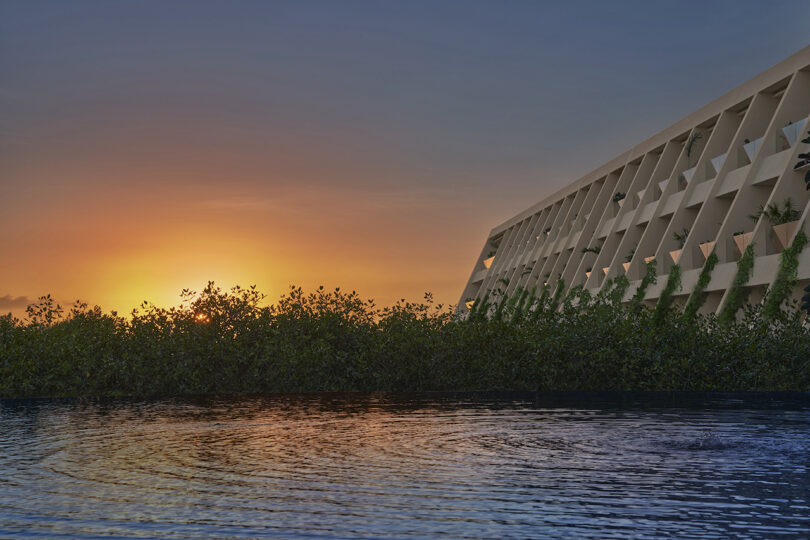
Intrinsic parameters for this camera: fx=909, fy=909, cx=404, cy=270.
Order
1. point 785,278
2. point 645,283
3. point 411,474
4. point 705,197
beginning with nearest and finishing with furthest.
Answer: point 411,474 < point 785,278 < point 705,197 < point 645,283

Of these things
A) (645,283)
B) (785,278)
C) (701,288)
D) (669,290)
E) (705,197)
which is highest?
(705,197)

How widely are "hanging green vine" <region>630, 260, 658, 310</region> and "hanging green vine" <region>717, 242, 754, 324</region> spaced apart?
22.7ft

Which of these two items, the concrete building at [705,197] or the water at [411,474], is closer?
the water at [411,474]

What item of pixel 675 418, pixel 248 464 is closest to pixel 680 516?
pixel 248 464

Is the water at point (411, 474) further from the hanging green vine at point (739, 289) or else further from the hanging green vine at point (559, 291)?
the hanging green vine at point (559, 291)

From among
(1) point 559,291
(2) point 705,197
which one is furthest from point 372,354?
(1) point 559,291

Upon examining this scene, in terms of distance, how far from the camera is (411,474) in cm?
909

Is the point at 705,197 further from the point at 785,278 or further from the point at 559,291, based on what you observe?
the point at 559,291

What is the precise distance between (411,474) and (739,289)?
25.8 meters

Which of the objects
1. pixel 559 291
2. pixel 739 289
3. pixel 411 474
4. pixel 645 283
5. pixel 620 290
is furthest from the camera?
pixel 559 291

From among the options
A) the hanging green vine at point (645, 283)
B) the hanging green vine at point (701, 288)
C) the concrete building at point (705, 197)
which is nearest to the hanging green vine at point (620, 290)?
the concrete building at point (705, 197)

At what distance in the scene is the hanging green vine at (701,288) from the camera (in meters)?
34.0

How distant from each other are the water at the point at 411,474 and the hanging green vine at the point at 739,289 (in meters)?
15.3

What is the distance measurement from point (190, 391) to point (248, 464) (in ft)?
48.8
